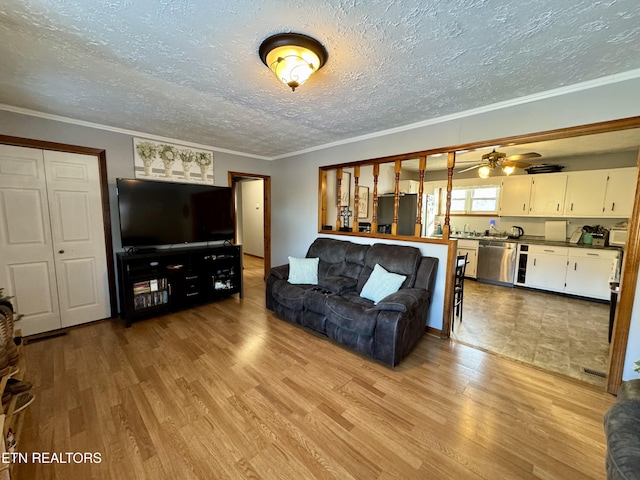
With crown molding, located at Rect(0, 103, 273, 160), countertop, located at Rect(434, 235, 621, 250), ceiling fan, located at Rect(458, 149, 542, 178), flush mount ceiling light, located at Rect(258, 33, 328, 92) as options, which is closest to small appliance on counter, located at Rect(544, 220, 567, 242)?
countertop, located at Rect(434, 235, 621, 250)

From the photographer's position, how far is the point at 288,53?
1563 millimetres

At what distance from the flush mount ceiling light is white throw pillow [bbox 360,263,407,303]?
2.07m

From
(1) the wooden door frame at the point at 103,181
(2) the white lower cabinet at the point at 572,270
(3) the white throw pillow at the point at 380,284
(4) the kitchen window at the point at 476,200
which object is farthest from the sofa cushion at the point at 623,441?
(4) the kitchen window at the point at 476,200

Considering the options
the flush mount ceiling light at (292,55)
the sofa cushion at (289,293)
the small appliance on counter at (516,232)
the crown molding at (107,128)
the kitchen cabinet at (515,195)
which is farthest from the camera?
the small appliance on counter at (516,232)

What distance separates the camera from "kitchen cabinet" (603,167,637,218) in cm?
393

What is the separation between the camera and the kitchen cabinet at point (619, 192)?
3.93 meters

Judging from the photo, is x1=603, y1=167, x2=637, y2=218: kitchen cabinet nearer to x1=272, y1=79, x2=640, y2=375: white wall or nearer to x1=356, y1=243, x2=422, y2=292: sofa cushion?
x1=272, y1=79, x2=640, y2=375: white wall

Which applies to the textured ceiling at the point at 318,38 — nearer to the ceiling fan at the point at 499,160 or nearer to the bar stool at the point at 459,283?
the ceiling fan at the point at 499,160

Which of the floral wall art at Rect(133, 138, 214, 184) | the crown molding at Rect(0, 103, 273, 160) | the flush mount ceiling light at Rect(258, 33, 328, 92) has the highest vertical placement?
the crown molding at Rect(0, 103, 273, 160)

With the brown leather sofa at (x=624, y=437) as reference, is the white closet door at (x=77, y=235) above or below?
above

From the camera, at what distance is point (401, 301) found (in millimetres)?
2334

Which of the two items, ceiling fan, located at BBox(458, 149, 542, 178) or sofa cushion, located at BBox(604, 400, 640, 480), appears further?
ceiling fan, located at BBox(458, 149, 542, 178)

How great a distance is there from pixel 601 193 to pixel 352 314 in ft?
16.0

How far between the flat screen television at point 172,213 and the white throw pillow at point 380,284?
8.00 feet
